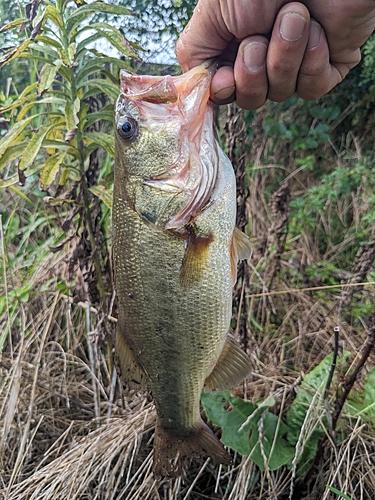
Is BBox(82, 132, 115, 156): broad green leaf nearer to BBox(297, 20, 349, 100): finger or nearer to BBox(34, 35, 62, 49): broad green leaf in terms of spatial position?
BBox(34, 35, 62, 49): broad green leaf

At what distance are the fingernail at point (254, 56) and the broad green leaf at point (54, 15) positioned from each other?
0.89 m

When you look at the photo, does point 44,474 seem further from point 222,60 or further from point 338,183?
point 338,183

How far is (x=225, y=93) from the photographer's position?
140 centimetres

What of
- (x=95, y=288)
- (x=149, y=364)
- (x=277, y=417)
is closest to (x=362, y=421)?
(x=277, y=417)

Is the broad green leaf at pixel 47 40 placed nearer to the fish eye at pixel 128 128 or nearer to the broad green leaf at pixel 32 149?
the broad green leaf at pixel 32 149

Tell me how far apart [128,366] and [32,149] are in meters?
0.99

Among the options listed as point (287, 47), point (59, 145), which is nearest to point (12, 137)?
point (59, 145)

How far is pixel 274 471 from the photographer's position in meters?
2.16

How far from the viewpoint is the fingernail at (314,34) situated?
1.36m

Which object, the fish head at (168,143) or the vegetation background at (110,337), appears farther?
the vegetation background at (110,337)

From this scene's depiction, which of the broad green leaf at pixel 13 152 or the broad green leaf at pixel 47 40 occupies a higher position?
the broad green leaf at pixel 47 40

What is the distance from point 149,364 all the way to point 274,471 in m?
1.06

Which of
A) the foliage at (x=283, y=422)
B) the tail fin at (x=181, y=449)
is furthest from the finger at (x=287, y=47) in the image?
the foliage at (x=283, y=422)

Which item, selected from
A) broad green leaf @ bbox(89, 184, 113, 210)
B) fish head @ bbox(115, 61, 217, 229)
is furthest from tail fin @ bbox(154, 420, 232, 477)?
broad green leaf @ bbox(89, 184, 113, 210)
